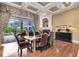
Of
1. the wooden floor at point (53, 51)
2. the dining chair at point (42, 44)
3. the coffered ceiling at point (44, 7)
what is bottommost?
the wooden floor at point (53, 51)

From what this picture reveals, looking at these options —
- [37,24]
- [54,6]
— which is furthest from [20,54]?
[54,6]

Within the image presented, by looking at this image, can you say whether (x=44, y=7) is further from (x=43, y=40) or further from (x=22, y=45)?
(x=22, y=45)

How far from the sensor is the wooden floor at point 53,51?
2061mm

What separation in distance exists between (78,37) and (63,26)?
0.30 meters

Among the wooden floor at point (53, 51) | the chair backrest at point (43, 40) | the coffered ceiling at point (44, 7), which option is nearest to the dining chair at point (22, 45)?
the wooden floor at point (53, 51)

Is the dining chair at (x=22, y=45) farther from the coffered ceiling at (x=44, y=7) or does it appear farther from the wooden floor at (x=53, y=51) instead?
the coffered ceiling at (x=44, y=7)

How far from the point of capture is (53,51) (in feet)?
6.86

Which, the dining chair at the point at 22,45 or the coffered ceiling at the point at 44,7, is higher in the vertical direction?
the coffered ceiling at the point at 44,7

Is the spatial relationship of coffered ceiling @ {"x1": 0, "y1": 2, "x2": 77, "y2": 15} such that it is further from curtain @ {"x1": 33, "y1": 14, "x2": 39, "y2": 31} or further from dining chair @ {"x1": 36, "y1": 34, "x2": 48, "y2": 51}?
dining chair @ {"x1": 36, "y1": 34, "x2": 48, "y2": 51}

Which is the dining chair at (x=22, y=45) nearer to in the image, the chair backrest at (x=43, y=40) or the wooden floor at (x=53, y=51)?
the wooden floor at (x=53, y=51)

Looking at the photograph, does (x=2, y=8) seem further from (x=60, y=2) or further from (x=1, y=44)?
(x=60, y=2)

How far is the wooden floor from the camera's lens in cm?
206

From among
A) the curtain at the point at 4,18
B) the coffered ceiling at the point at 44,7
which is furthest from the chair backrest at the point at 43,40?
the curtain at the point at 4,18

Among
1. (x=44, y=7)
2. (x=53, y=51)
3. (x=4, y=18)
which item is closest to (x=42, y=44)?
(x=53, y=51)
